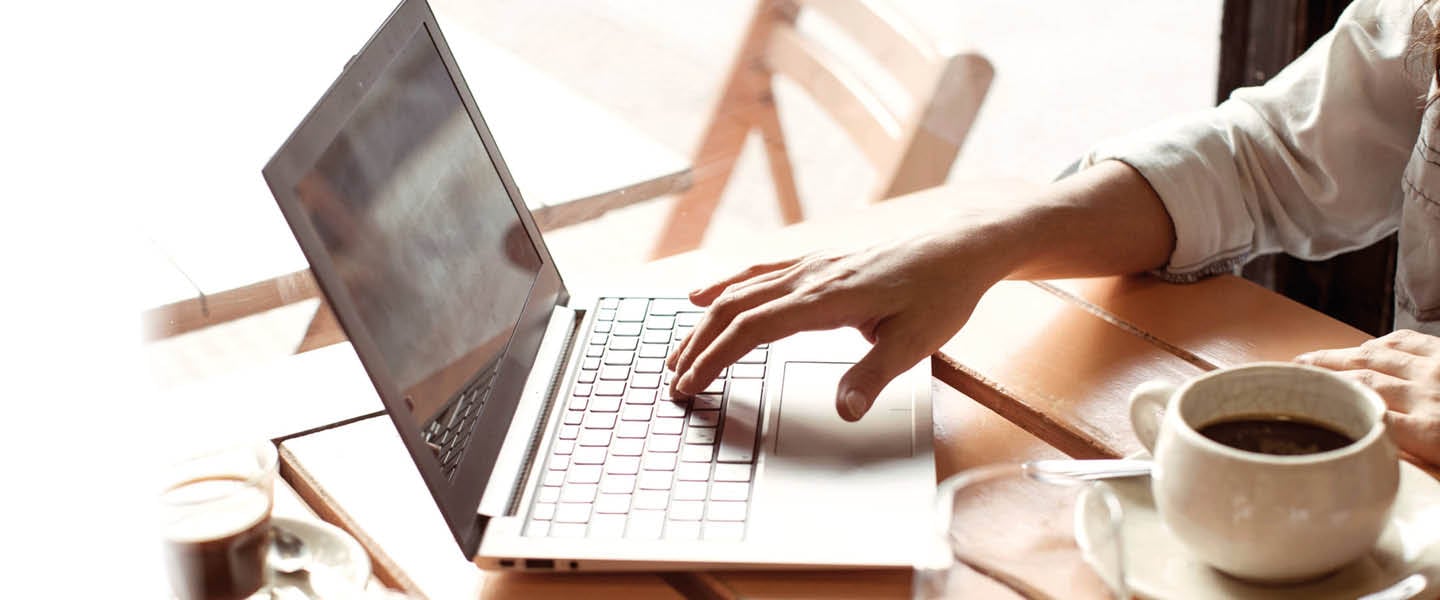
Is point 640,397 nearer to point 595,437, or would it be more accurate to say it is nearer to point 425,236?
point 595,437

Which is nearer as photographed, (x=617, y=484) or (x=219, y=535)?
(x=219, y=535)

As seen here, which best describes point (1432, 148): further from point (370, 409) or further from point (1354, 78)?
point (370, 409)

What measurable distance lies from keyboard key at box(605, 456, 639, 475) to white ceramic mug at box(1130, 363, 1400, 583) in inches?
10.6

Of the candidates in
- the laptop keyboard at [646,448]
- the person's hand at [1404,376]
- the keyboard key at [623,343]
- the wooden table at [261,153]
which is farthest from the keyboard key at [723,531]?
→ the wooden table at [261,153]

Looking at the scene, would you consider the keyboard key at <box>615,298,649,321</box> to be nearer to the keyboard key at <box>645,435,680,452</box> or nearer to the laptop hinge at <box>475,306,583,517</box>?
the laptop hinge at <box>475,306,583,517</box>

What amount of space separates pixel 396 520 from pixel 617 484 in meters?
0.12

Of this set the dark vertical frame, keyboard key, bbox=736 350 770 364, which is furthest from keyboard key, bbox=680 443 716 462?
the dark vertical frame

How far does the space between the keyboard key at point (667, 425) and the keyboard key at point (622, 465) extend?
1.3 inches

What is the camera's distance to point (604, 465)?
0.75m

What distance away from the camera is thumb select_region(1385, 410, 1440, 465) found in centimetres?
72

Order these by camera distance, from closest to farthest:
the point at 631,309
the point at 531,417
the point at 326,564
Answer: the point at 326,564, the point at 531,417, the point at 631,309

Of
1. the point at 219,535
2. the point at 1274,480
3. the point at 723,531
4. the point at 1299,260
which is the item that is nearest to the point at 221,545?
the point at 219,535

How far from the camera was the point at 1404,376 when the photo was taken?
0.78 meters

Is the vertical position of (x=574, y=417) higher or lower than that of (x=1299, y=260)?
lower
